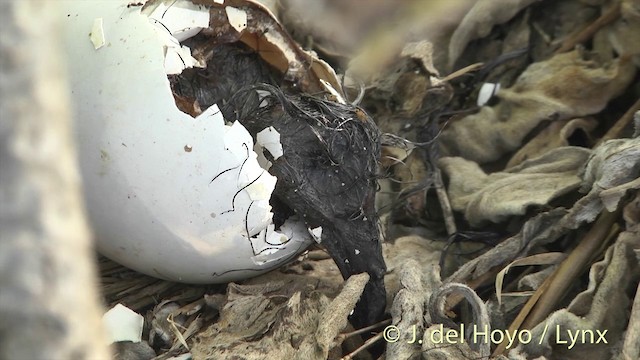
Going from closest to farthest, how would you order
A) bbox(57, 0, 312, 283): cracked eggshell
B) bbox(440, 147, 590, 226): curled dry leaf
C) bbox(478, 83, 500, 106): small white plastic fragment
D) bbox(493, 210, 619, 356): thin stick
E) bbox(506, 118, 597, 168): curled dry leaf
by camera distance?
bbox(57, 0, 312, 283): cracked eggshell < bbox(493, 210, 619, 356): thin stick < bbox(440, 147, 590, 226): curled dry leaf < bbox(506, 118, 597, 168): curled dry leaf < bbox(478, 83, 500, 106): small white plastic fragment

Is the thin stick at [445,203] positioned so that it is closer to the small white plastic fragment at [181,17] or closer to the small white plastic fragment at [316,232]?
the small white plastic fragment at [316,232]

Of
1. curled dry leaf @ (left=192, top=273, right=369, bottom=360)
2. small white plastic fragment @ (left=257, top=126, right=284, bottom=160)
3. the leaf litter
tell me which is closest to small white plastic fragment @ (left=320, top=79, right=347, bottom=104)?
the leaf litter

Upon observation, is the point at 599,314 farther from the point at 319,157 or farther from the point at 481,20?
the point at 481,20

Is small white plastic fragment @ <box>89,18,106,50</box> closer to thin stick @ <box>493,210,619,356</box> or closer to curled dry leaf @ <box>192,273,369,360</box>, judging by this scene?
curled dry leaf @ <box>192,273,369,360</box>

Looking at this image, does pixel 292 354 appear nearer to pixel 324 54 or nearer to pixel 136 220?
pixel 136 220

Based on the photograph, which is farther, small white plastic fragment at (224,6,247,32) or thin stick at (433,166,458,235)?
thin stick at (433,166,458,235)

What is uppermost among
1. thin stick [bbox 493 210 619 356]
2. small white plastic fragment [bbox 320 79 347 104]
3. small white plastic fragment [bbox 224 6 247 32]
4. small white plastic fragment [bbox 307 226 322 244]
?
small white plastic fragment [bbox 224 6 247 32]

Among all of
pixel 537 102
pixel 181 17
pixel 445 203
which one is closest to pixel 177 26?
pixel 181 17
